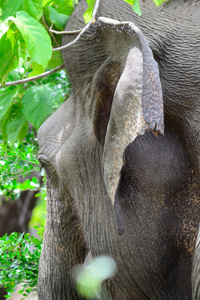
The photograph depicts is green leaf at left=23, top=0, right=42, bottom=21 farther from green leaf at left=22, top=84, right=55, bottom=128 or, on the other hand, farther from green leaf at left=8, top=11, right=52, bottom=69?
green leaf at left=22, top=84, right=55, bottom=128

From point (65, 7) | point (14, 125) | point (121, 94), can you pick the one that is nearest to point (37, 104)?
point (14, 125)

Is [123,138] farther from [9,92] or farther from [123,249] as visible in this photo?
[9,92]

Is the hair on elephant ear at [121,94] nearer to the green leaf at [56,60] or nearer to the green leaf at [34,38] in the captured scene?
the green leaf at [34,38]

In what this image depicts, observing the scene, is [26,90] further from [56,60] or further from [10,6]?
[10,6]

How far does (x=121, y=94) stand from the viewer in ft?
5.80

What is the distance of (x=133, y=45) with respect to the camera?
5.98 ft

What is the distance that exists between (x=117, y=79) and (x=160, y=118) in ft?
1.18

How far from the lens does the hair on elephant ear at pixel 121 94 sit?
168 cm

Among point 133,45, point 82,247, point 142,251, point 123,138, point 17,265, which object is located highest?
point 133,45

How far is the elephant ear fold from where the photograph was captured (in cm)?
167

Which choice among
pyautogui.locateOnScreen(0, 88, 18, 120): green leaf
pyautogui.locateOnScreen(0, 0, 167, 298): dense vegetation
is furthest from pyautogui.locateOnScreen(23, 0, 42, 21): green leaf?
Answer: pyautogui.locateOnScreen(0, 88, 18, 120): green leaf

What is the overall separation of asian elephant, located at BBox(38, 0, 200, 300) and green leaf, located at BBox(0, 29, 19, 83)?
0.21 m

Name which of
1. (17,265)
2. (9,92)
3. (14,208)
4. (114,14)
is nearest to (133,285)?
(114,14)

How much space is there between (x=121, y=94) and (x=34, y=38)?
37 centimetres
